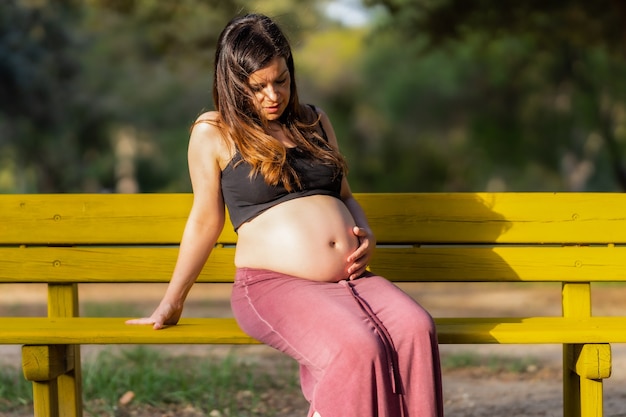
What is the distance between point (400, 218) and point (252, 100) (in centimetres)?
94

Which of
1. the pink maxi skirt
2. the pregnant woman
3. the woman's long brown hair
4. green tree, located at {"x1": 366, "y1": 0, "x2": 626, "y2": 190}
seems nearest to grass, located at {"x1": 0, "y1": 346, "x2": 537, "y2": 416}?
the pregnant woman

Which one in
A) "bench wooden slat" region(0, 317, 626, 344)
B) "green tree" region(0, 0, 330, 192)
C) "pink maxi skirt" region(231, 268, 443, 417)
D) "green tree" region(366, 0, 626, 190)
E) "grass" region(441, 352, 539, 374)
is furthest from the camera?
"green tree" region(0, 0, 330, 192)

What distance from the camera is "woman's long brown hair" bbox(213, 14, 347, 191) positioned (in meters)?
3.66

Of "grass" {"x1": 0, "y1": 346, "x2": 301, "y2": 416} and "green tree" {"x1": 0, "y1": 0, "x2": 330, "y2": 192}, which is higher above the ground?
"green tree" {"x1": 0, "y1": 0, "x2": 330, "y2": 192}

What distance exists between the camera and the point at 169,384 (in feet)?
17.2

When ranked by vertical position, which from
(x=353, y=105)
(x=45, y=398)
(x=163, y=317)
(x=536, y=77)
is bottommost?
(x=45, y=398)

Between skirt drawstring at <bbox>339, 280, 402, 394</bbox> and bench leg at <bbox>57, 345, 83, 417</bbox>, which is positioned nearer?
skirt drawstring at <bbox>339, 280, 402, 394</bbox>

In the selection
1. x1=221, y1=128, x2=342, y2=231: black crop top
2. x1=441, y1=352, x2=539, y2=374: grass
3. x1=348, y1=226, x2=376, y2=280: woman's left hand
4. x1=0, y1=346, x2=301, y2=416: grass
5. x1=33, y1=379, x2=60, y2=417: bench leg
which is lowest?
x1=33, y1=379, x2=60, y2=417: bench leg

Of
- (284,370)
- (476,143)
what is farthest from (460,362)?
(476,143)

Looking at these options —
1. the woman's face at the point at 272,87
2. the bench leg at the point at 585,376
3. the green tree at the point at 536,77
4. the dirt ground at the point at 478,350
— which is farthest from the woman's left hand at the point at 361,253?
the green tree at the point at 536,77

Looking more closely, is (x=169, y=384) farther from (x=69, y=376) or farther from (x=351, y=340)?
(x=351, y=340)

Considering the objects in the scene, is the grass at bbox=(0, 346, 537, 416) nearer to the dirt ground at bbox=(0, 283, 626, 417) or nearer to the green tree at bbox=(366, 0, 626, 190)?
the dirt ground at bbox=(0, 283, 626, 417)

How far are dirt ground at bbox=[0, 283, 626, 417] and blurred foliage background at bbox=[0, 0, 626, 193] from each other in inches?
230

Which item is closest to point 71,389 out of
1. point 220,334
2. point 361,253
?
point 220,334
